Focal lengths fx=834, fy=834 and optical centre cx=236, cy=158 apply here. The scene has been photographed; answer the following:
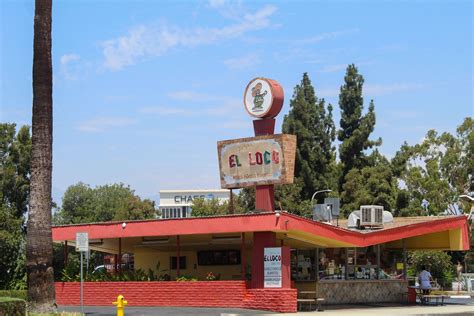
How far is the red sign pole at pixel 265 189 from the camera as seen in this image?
1248 inches

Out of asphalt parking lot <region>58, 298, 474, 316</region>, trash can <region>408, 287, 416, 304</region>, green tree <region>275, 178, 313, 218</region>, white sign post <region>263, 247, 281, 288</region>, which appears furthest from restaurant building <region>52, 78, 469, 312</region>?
green tree <region>275, 178, 313, 218</region>

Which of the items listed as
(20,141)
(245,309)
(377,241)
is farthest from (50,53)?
(20,141)

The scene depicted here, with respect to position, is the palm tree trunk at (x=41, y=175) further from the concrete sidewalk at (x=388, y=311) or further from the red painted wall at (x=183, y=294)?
the concrete sidewalk at (x=388, y=311)

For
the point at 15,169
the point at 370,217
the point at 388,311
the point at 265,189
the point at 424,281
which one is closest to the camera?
the point at 388,311

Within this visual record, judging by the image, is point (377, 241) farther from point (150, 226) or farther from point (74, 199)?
point (74, 199)

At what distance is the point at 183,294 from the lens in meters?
32.4

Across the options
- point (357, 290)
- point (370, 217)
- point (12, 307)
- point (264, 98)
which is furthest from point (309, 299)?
point (12, 307)

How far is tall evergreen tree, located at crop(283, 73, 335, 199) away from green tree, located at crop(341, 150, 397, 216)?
9.54 feet

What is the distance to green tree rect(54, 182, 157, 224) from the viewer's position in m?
98.8

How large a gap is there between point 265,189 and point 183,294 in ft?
17.1

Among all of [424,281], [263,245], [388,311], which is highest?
[263,245]

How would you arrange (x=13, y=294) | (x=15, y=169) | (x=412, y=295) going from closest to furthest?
(x=412, y=295) < (x=13, y=294) < (x=15, y=169)

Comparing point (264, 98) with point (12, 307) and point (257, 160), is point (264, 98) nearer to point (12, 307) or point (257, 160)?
point (257, 160)

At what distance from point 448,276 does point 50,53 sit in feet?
135
